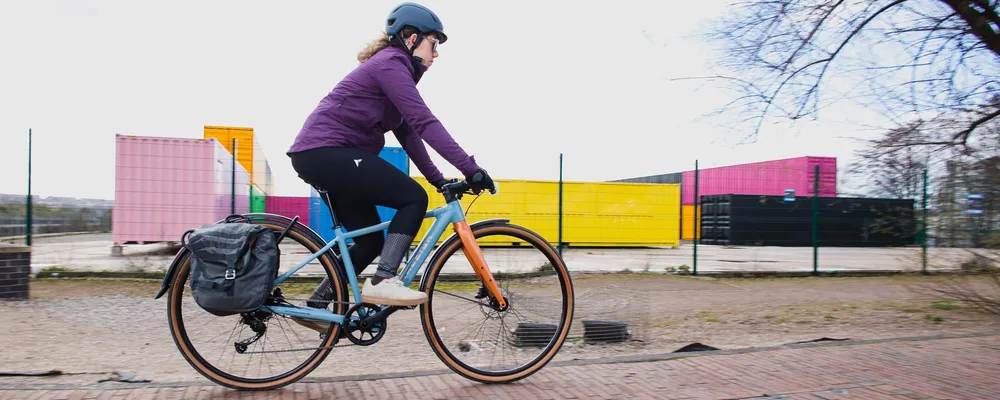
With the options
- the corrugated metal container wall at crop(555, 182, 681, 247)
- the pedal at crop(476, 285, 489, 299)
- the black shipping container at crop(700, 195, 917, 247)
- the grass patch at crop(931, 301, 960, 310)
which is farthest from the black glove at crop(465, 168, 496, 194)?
the corrugated metal container wall at crop(555, 182, 681, 247)

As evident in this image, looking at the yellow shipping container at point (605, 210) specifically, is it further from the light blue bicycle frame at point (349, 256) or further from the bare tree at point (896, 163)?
the light blue bicycle frame at point (349, 256)

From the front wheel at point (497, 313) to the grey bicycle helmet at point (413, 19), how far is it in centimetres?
104

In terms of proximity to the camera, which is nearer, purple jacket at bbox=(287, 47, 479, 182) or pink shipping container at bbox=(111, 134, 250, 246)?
purple jacket at bbox=(287, 47, 479, 182)

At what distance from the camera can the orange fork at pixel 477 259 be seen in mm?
3312

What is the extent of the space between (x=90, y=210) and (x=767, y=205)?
13267 millimetres

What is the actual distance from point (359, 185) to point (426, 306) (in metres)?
0.70

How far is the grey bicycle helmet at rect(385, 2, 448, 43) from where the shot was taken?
10.2ft

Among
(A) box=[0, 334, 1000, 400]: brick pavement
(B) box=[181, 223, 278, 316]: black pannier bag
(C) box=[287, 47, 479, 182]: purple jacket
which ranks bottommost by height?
(A) box=[0, 334, 1000, 400]: brick pavement

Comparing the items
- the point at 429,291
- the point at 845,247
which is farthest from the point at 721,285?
the point at 429,291

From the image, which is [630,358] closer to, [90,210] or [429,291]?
[429,291]

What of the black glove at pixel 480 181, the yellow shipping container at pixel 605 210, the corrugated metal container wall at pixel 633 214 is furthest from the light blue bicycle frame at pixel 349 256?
the corrugated metal container wall at pixel 633 214

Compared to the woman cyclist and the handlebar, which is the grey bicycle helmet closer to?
the woman cyclist

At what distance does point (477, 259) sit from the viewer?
335cm

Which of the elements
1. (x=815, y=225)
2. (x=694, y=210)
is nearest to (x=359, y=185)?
(x=694, y=210)
